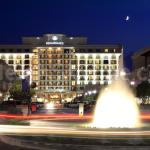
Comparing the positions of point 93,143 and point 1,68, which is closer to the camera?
point 93,143

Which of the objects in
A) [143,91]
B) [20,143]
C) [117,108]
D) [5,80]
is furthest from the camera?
[5,80]

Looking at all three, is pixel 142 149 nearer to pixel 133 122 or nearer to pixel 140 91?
pixel 133 122

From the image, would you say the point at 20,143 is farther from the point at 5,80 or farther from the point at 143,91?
the point at 5,80

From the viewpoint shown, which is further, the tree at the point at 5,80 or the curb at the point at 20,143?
the tree at the point at 5,80

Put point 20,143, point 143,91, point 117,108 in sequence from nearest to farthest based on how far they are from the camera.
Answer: point 20,143 → point 117,108 → point 143,91

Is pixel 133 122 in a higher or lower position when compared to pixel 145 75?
lower

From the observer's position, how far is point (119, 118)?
34500mm

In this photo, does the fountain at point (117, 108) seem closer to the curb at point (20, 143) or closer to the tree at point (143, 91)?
the curb at point (20, 143)

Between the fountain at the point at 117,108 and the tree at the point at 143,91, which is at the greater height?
the tree at the point at 143,91

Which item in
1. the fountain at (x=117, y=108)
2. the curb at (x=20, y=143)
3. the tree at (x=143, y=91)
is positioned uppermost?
the tree at (x=143, y=91)

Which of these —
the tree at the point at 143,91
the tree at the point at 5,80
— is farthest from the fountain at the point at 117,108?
the tree at the point at 5,80

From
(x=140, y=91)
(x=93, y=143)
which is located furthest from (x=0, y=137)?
(x=140, y=91)

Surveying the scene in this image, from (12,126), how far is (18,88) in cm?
8392

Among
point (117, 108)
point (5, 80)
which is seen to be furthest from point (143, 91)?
point (117, 108)
